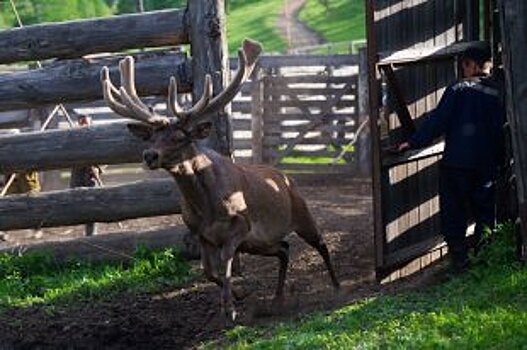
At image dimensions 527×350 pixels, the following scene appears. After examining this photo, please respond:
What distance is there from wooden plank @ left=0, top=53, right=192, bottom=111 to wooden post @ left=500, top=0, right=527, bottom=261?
3310mm

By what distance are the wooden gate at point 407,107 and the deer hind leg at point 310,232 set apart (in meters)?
0.70

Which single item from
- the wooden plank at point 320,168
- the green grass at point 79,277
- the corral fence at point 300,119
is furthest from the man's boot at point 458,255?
the wooden plank at point 320,168

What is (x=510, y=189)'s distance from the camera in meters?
10.4

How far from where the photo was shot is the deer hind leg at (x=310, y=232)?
10.7m

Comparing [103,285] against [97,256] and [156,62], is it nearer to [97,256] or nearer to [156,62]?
[97,256]

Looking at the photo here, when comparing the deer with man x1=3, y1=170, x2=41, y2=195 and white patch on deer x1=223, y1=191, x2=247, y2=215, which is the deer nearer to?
white patch on deer x1=223, y1=191, x2=247, y2=215

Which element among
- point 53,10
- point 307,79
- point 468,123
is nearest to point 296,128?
point 307,79

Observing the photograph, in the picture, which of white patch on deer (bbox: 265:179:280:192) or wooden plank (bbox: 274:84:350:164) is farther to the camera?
wooden plank (bbox: 274:84:350:164)

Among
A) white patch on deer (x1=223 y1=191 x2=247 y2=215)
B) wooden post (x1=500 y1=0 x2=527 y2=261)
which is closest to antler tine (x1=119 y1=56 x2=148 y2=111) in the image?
white patch on deer (x1=223 y1=191 x2=247 y2=215)

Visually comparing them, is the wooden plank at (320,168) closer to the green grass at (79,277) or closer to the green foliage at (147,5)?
the green grass at (79,277)

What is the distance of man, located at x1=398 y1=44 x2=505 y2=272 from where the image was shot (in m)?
9.78

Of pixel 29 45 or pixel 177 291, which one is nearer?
pixel 177 291

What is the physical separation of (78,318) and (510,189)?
4.03 m

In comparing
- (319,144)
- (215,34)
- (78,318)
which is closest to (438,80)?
(215,34)
